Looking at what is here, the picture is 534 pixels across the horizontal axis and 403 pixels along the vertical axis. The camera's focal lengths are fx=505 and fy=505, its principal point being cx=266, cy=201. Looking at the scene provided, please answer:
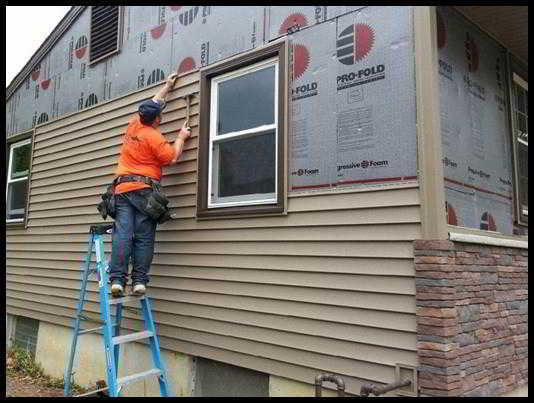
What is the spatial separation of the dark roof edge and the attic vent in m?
0.54

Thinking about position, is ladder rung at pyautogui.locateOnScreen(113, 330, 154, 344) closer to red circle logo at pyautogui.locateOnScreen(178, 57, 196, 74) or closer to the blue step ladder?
the blue step ladder

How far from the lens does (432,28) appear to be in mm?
3855

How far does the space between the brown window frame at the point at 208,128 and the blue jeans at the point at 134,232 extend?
0.55 metres

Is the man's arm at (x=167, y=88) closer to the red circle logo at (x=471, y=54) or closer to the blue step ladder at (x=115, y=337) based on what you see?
the blue step ladder at (x=115, y=337)

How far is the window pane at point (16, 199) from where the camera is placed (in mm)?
8406

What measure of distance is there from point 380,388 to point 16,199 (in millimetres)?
7331

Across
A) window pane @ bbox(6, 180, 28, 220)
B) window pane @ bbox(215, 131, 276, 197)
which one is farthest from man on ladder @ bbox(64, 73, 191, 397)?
window pane @ bbox(6, 180, 28, 220)

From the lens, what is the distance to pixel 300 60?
4527 mm

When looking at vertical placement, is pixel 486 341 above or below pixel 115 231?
below

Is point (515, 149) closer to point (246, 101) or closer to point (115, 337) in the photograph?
point (246, 101)
